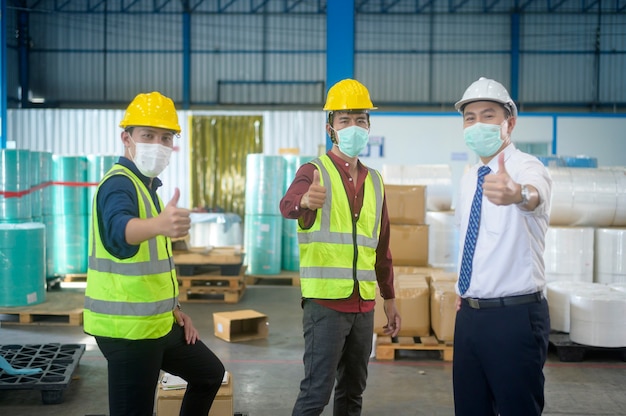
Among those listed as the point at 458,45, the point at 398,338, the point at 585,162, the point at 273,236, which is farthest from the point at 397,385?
the point at 458,45

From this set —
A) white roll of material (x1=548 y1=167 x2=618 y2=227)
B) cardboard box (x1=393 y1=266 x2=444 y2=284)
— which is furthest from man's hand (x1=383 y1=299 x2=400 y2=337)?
white roll of material (x1=548 y1=167 x2=618 y2=227)

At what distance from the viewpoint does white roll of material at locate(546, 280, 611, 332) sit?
5977 millimetres

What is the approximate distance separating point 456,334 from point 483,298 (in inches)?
10.8

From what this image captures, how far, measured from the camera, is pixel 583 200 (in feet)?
21.1

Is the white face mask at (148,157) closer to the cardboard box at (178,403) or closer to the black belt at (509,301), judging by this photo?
the black belt at (509,301)

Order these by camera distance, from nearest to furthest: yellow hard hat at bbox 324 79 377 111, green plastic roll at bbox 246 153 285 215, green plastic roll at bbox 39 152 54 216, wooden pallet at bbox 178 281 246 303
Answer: yellow hard hat at bbox 324 79 377 111, wooden pallet at bbox 178 281 246 303, green plastic roll at bbox 39 152 54 216, green plastic roll at bbox 246 153 285 215

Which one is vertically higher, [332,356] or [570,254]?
[570,254]

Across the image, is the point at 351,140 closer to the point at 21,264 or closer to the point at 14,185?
the point at 21,264

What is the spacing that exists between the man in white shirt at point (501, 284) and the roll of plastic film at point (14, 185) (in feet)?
21.4

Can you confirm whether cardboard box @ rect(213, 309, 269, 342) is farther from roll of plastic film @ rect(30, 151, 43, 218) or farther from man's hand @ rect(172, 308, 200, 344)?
man's hand @ rect(172, 308, 200, 344)

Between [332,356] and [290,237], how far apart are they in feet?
25.4

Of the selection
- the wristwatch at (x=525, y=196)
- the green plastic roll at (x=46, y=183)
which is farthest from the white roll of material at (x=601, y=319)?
the green plastic roll at (x=46, y=183)

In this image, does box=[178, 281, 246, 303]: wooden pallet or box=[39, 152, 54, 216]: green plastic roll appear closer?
box=[178, 281, 246, 303]: wooden pallet

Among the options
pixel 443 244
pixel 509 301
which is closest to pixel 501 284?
pixel 509 301
